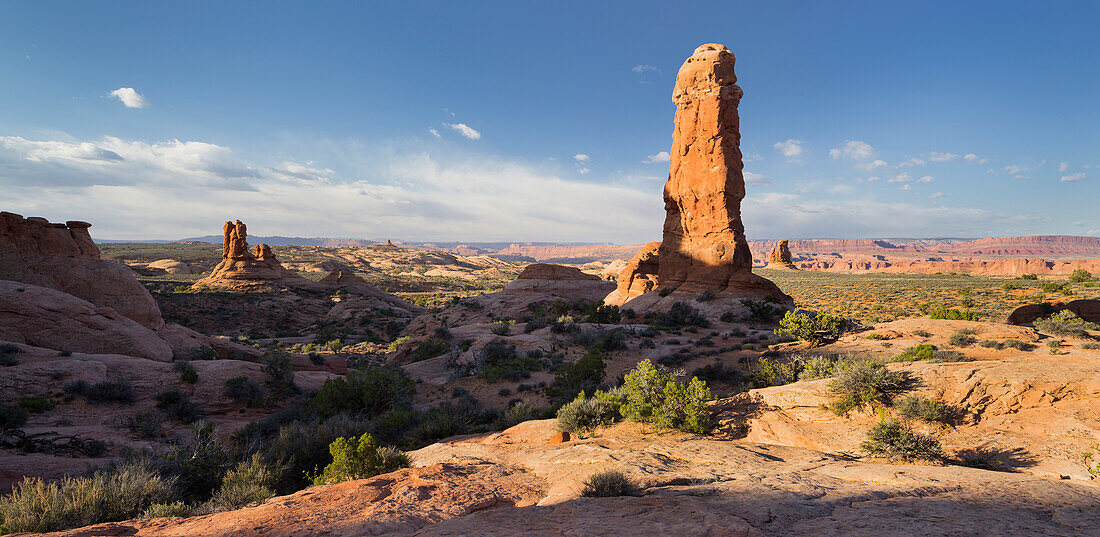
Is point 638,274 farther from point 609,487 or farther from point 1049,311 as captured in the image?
point 609,487

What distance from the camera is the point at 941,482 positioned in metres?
4.25

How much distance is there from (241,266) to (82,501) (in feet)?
162

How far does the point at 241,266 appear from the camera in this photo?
4356cm

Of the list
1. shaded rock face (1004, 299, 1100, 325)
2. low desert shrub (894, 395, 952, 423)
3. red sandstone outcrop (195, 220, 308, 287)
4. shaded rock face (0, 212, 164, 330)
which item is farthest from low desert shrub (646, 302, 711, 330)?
red sandstone outcrop (195, 220, 308, 287)

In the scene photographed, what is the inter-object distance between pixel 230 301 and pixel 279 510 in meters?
42.2

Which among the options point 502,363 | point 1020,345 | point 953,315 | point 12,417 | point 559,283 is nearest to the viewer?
point 12,417

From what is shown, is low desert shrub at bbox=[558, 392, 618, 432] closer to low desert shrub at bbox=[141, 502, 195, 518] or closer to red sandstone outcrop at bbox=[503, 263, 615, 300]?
low desert shrub at bbox=[141, 502, 195, 518]

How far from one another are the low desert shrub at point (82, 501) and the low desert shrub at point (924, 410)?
33.8 ft

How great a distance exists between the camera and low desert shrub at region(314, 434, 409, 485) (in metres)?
5.24

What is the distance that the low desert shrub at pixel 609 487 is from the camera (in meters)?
4.40

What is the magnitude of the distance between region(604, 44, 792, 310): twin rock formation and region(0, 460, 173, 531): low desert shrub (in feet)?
80.1

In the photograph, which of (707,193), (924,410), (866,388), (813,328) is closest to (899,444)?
(924,410)

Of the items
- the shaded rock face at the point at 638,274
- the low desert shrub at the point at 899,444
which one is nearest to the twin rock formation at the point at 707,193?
the shaded rock face at the point at 638,274

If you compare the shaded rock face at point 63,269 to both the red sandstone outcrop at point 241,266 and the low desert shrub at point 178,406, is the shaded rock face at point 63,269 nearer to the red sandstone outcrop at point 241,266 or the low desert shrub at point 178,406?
the low desert shrub at point 178,406
